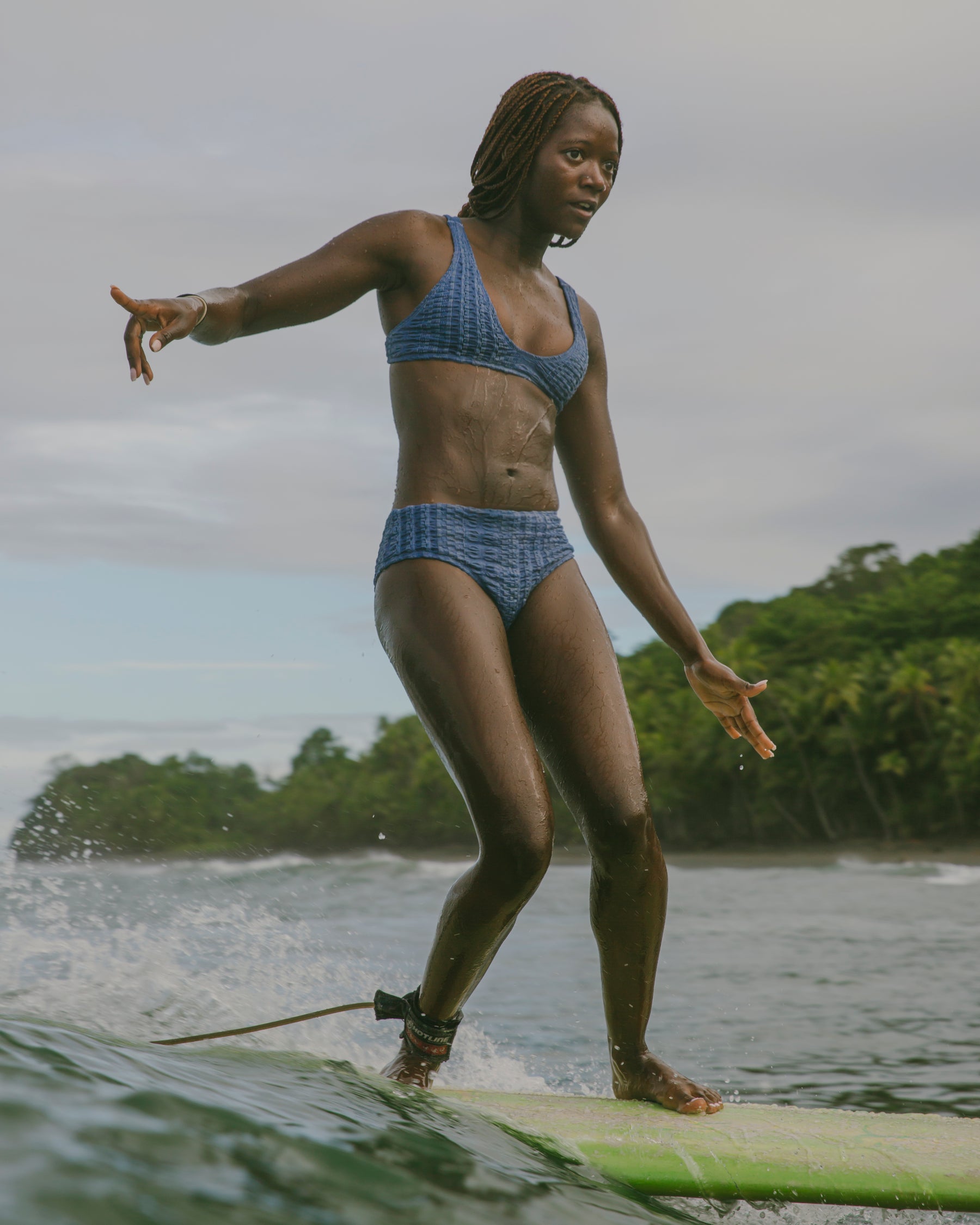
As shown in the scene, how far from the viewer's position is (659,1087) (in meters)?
3.09

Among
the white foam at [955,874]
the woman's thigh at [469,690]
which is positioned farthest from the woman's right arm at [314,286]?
the white foam at [955,874]

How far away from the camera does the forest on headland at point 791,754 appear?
194 ft

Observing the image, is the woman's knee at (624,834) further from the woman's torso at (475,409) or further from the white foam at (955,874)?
the white foam at (955,874)

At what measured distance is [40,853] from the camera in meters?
5.06

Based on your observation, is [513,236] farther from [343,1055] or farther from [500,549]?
[343,1055]

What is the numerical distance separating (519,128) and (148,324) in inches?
45.8

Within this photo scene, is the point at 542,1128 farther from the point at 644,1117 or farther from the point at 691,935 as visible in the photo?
the point at 691,935

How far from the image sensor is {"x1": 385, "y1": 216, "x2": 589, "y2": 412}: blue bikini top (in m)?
3.19

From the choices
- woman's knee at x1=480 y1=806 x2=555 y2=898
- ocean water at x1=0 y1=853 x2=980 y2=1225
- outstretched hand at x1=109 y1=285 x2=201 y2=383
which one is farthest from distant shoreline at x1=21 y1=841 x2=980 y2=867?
outstretched hand at x1=109 y1=285 x2=201 y2=383

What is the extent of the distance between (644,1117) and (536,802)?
30.0 inches

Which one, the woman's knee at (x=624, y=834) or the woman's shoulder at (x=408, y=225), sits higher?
the woman's shoulder at (x=408, y=225)

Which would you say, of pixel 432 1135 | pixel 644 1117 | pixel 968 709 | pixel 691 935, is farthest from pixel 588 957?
pixel 968 709

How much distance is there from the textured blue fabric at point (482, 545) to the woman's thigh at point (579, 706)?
0.06 meters

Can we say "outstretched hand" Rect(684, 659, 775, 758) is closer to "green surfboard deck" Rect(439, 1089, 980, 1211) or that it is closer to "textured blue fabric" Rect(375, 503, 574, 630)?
"textured blue fabric" Rect(375, 503, 574, 630)
